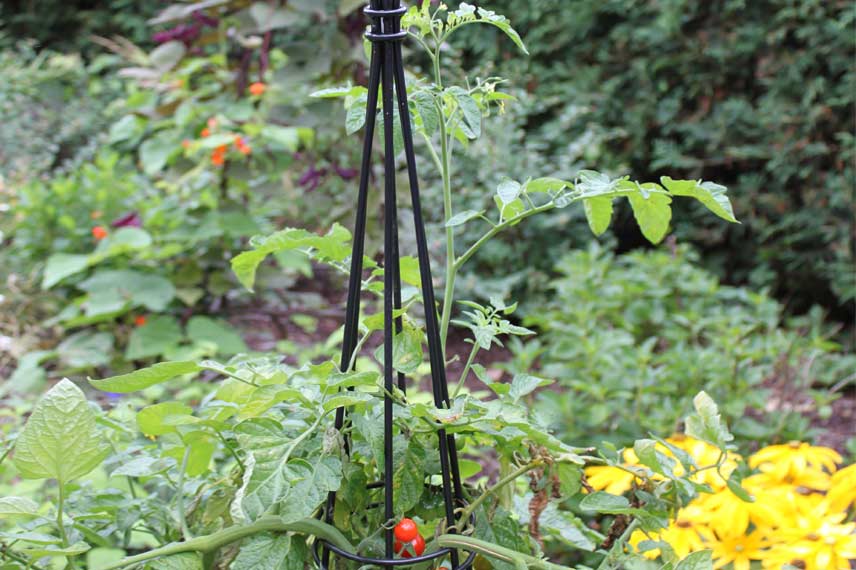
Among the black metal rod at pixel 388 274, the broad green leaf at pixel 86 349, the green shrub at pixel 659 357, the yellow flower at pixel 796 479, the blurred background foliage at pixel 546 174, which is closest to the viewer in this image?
the black metal rod at pixel 388 274

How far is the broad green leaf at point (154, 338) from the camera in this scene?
2.85 m

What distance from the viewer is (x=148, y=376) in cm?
87

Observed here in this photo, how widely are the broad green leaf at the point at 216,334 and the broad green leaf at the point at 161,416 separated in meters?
1.98

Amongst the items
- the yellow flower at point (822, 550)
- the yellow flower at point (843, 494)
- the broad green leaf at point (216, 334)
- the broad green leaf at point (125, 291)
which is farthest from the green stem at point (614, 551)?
the broad green leaf at point (125, 291)

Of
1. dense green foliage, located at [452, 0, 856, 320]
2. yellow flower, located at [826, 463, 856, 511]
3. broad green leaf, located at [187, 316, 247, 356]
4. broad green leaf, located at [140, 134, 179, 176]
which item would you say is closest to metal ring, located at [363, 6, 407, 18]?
yellow flower, located at [826, 463, 856, 511]

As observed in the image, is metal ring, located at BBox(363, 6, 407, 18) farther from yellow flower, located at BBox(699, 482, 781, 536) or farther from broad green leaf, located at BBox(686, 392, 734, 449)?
yellow flower, located at BBox(699, 482, 781, 536)

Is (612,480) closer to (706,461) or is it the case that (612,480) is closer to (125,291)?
(706,461)

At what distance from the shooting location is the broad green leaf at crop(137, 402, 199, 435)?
90 centimetres

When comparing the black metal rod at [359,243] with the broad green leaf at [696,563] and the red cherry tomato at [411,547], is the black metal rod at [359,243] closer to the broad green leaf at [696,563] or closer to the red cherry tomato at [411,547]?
the red cherry tomato at [411,547]

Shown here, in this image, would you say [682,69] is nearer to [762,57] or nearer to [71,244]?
[762,57]

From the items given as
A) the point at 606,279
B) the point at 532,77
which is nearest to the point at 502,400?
the point at 606,279

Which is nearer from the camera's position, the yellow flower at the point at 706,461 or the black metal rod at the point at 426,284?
the black metal rod at the point at 426,284

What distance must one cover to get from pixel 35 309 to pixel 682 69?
2.75 meters

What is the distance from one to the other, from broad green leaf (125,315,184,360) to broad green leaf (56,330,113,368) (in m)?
0.07
